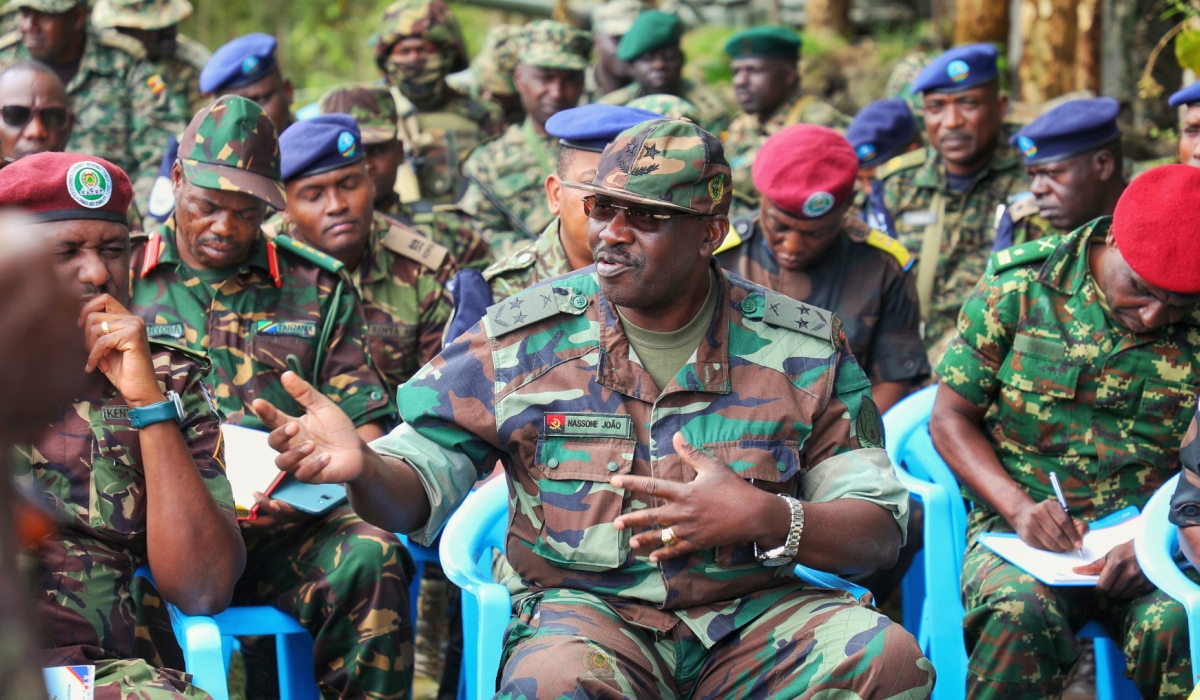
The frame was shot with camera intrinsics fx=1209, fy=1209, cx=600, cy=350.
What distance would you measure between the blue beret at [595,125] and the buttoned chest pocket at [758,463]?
1466 millimetres

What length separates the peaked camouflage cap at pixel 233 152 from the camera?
354 centimetres

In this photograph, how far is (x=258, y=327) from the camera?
365 centimetres

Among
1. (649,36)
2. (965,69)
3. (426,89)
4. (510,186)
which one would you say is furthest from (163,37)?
(965,69)

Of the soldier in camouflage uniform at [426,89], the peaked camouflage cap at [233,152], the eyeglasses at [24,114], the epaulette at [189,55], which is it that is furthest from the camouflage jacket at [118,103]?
the peaked camouflage cap at [233,152]

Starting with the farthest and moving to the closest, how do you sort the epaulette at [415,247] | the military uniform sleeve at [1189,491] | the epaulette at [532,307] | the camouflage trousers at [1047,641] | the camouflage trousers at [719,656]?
1. the epaulette at [415,247]
2. the camouflage trousers at [1047,641]
3. the military uniform sleeve at [1189,491]
4. the epaulette at [532,307]
5. the camouflage trousers at [719,656]

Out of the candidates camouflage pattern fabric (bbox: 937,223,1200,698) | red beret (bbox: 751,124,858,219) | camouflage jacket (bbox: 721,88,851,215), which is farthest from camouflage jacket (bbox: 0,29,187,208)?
camouflage pattern fabric (bbox: 937,223,1200,698)

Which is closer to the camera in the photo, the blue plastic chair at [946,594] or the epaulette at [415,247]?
the blue plastic chair at [946,594]

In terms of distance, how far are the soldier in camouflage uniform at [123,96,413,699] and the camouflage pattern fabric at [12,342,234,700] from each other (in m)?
0.64

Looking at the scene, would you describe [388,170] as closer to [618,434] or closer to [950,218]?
[950,218]

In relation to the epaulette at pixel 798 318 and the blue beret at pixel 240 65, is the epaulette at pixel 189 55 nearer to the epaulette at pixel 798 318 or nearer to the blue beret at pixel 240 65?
the blue beret at pixel 240 65

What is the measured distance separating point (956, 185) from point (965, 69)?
20.7 inches

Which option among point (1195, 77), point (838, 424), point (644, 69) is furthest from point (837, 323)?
point (644, 69)

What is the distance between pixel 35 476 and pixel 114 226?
22.6 inches

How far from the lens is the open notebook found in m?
3.13
